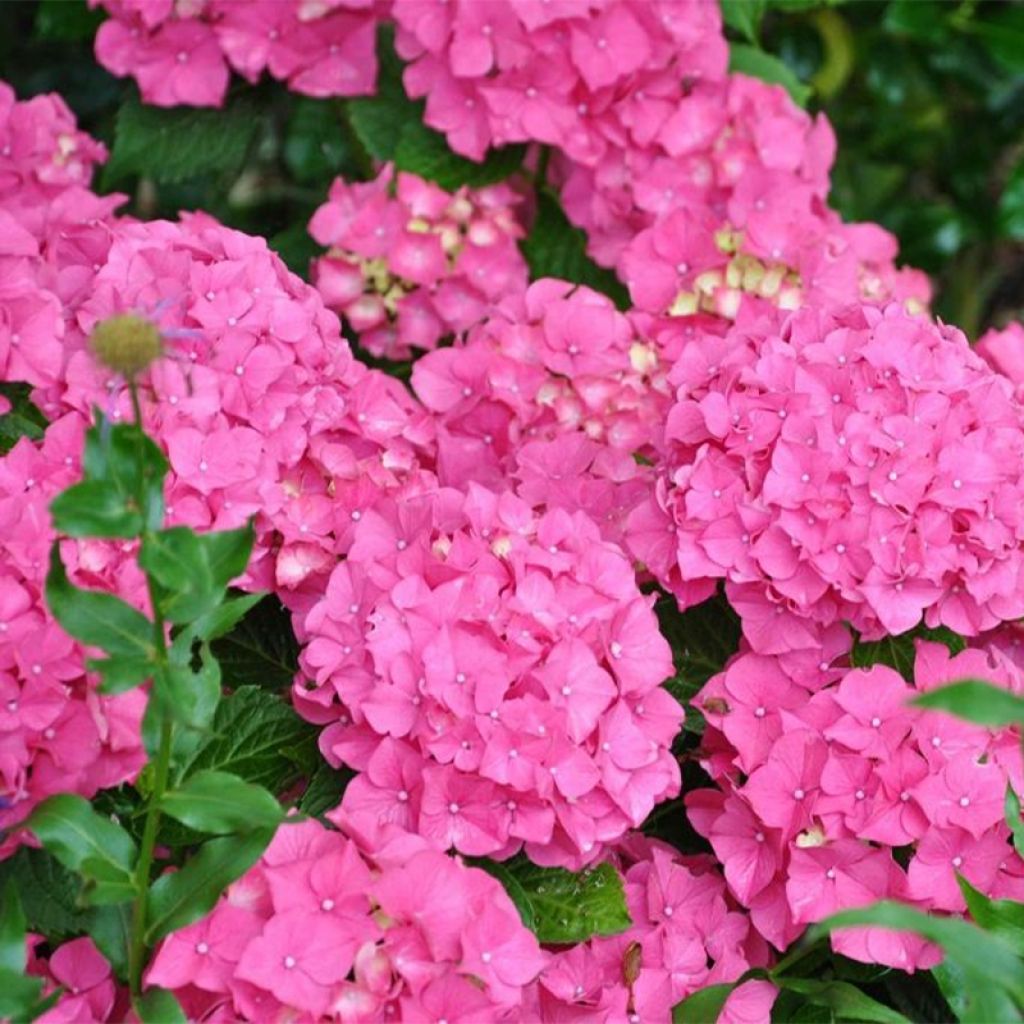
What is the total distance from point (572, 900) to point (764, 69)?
48.3 inches

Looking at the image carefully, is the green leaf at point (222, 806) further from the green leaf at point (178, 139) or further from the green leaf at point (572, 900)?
the green leaf at point (178, 139)

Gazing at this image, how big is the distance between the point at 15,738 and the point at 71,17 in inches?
48.5

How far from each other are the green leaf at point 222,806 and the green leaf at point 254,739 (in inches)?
9.2

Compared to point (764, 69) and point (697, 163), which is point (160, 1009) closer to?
point (697, 163)

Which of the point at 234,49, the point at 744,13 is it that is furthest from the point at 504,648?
the point at 744,13

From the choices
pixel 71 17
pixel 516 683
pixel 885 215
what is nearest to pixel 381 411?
pixel 516 683

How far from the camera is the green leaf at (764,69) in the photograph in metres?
2.16

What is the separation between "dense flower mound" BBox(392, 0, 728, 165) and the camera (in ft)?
6.10

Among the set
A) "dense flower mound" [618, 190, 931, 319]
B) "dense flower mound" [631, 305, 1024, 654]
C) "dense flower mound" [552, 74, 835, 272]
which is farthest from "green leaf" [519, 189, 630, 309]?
"dense flower mound" [631, 305, 1024, 654]

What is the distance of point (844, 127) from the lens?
9.63ft

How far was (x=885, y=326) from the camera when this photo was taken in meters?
1.50

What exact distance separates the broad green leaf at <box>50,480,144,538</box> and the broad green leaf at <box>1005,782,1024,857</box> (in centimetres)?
69

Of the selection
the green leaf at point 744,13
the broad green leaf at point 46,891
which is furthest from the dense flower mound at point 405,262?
the broad green leaf at point 46,891

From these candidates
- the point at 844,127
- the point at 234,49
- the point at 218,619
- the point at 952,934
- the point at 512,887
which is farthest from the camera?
the point at 844,127
